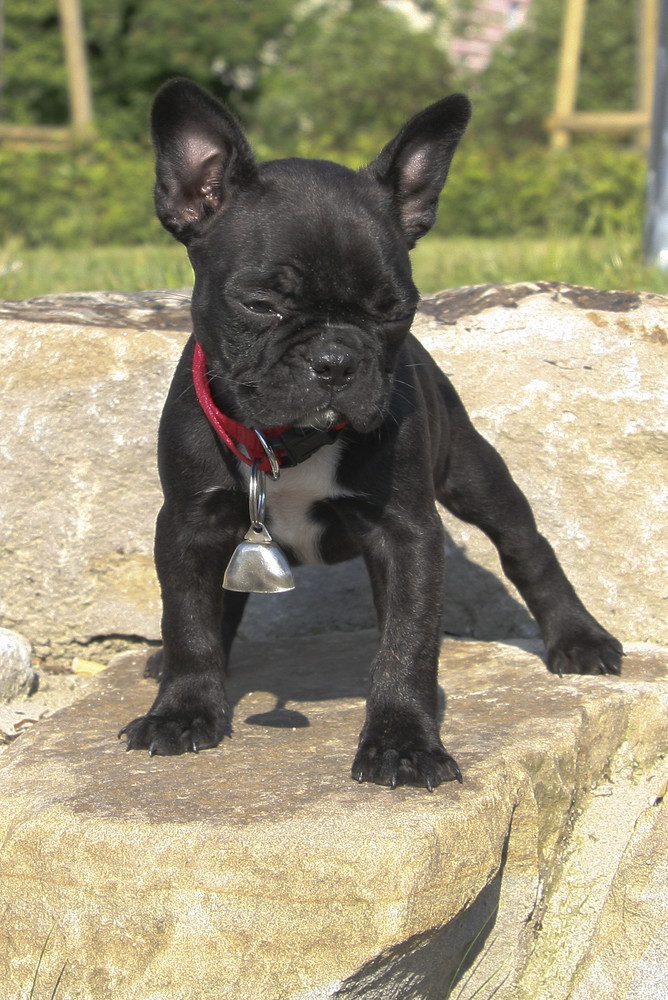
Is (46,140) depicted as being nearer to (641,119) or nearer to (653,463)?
(641,119)

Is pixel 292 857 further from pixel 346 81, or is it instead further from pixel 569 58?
pixel 346 81

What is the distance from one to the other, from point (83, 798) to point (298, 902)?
28.9 inches

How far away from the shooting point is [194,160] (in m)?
3.62

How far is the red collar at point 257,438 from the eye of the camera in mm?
3590

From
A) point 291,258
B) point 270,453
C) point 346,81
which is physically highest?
→ point 346,81

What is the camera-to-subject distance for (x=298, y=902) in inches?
113

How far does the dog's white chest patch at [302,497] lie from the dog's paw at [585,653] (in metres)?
1.04

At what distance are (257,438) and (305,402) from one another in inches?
14.5

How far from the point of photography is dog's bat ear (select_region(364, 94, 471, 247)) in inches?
143

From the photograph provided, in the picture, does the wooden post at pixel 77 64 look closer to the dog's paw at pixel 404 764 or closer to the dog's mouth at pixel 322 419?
the dog's mouth at pixel 322 419

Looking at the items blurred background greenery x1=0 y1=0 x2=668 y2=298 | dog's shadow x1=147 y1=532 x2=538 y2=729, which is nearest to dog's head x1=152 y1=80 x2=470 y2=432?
dog's shadow x1=147 y1=532 x2=538 y2=729


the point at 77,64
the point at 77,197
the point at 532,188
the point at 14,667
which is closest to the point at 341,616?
the point at 14,667

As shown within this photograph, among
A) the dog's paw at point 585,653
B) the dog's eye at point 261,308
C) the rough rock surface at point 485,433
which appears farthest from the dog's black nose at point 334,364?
the rough rock surface at point 485,433

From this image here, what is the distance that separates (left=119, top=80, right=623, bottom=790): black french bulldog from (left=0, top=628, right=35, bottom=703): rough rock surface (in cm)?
108
